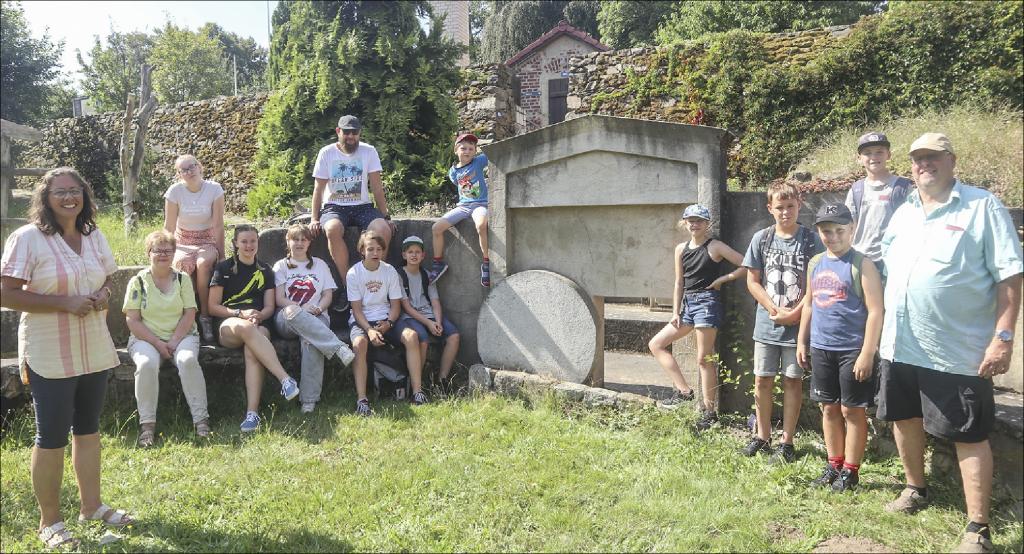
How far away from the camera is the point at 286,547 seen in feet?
10.3

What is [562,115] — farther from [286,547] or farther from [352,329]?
[286,547]

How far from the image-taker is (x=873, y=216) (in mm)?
3936

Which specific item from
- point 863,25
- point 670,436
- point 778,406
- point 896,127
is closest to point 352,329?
point 670,436

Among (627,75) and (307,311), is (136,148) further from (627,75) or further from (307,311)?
(627,75)

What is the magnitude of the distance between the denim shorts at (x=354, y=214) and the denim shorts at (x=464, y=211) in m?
0.58

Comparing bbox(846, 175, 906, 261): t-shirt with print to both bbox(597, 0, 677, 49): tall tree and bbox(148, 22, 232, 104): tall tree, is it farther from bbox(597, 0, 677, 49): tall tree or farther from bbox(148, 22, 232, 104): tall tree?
bbox(148, 22, 232, 104): tall tree

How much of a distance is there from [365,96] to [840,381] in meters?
7.06

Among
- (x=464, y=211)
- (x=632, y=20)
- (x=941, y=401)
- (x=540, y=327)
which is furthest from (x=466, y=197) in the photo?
(x=632, y=20)

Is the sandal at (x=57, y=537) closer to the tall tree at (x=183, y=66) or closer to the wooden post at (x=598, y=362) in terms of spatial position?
the wooden post at (x=598, y=362)

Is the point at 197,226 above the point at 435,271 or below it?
above

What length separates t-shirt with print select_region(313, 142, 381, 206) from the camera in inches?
225

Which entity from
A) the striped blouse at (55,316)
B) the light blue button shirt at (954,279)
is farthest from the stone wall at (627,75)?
the striped blouse at (55,316)

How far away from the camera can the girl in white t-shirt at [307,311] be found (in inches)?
202

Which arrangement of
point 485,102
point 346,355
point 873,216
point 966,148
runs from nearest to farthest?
point 873,216, point 346,355, point 966,148, point 485,102
